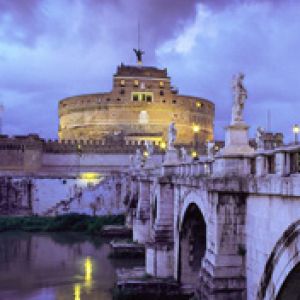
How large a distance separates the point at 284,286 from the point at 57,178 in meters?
38.4

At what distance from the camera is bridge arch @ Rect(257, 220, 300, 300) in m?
7.29

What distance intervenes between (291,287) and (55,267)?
19054 millimetres

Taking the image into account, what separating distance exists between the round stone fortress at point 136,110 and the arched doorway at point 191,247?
4625 centimetres

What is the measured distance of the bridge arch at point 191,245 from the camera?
55.1 feet

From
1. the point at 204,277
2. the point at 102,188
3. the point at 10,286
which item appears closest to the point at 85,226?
the point at 102,188

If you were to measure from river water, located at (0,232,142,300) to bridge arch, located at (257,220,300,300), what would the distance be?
11506 mm

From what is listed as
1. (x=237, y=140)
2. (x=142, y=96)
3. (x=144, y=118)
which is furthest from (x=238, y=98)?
(x=142, y=96)

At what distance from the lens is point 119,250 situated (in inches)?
1088

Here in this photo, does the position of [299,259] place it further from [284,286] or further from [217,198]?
[217,198]

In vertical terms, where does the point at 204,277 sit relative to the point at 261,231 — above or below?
below

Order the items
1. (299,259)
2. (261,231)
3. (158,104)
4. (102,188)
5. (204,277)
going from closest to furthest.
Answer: (299,259), (261,231), (204,277), (102,188), (158,104)

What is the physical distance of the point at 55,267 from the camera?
25.3m

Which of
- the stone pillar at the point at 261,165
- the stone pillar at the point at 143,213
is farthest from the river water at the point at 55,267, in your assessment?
the stone pillar at the point at 261,165

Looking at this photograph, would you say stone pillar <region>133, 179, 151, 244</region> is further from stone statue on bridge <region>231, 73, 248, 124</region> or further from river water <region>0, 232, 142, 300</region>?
stone statue on bridge <region>231, 73, 248, 124</region>
